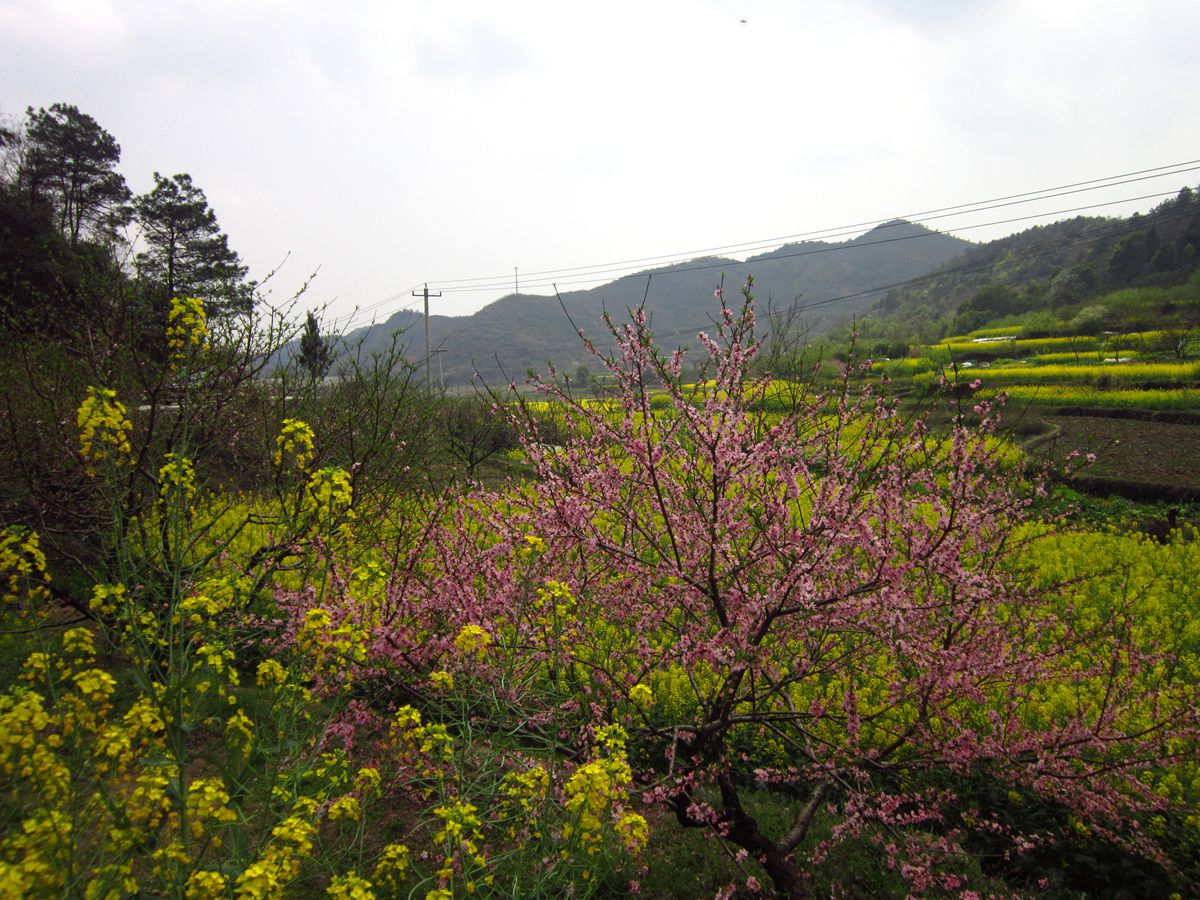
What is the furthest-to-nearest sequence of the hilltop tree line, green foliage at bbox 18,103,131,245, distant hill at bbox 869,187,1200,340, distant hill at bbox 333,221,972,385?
distant hill at bbox 333,221,972,385
distant hill at bbox 869,187,1200,340
green foliage at bbox 18,103,131,245
the hilltop tree line

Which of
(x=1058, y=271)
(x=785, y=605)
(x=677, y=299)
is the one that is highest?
(x=677, y=299)

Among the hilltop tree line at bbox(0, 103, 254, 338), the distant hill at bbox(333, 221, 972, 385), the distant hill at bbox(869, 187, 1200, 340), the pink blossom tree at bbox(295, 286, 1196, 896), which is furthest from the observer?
the distant hill at bbox(333, 221, 972, 385)

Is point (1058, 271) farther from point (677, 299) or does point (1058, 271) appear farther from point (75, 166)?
point (677, 299)

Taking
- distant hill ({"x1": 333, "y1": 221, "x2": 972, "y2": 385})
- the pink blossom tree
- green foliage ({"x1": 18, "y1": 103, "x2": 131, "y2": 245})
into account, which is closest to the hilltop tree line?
green foliage ({"x1": 18, "y1": 103, "x2": 131, "y2": 245})

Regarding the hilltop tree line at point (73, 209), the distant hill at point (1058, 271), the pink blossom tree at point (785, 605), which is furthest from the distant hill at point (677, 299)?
the pink blossom tree at point (785, 605)

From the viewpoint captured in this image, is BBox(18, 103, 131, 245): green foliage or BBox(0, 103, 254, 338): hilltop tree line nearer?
BBox(0, 103, 254, 338): hilltop tree line

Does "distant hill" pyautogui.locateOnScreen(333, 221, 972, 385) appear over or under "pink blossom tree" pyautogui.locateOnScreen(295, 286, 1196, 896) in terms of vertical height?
over

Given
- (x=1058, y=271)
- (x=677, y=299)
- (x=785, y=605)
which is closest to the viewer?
(x=785, y=605)

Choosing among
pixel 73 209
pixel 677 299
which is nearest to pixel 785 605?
pixel 73 209

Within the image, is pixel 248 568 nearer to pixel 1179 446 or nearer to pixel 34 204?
pixel 1179 446

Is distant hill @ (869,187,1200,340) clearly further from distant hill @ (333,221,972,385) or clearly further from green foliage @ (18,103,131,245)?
green foliage @ (18,103,131,245)

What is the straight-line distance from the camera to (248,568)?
5340mm

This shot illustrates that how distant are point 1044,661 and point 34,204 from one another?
2722 cm

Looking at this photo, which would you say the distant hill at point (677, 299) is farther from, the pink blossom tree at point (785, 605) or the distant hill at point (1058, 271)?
the pink blossom tree at point (785, 605)
